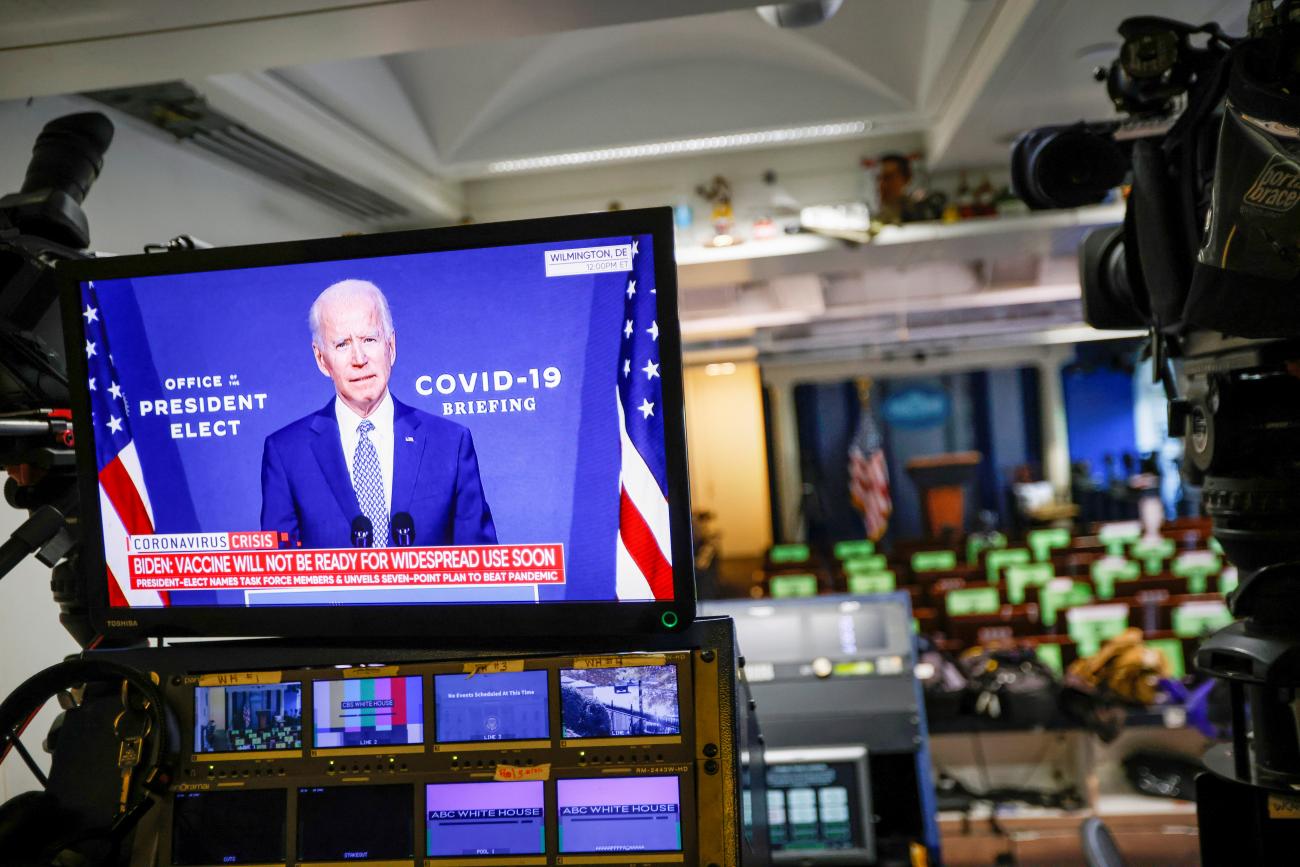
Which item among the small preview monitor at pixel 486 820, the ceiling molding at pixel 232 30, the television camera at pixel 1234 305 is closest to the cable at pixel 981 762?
the television camera at pixel 1234 305

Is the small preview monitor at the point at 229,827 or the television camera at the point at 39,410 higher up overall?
the television camera at the point at 39,410

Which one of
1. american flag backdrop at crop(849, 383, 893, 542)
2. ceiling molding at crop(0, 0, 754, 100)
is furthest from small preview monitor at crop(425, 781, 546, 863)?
american flag backdrop at crop(849, 383, 893, 542)

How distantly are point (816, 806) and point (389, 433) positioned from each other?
5.59 feet

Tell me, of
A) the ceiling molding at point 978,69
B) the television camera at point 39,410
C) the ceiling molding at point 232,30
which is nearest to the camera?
the television camera at point 39,410

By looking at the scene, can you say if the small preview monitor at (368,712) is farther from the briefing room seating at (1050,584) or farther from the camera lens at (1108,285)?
the briefing room seating at (1050,584)

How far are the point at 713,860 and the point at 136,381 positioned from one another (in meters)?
1.02

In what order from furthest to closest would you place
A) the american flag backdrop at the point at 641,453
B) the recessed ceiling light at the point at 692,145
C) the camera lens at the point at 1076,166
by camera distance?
the recessed ceiling light at the point at 692,145 → the camera lens at the point at 1076,166 → the american flag backdrop at the point at 641,453

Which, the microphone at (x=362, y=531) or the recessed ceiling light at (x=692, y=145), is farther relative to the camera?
the recessed ceiling light at (x=692, y=145)

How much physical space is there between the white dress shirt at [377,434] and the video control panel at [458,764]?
0.84 ft

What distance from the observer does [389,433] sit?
131cm

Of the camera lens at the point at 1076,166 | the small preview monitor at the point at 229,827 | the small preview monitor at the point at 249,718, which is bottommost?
the small preview monitor at the point at 229,827

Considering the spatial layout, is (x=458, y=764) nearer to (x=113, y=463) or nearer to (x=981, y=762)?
(x=113, y=463)

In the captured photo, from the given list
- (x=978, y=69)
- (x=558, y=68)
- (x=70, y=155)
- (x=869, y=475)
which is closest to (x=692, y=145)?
(x=558, y=68)

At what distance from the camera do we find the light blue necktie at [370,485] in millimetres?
1319
